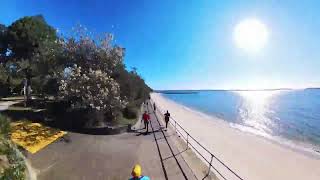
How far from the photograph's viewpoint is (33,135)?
16609 mm

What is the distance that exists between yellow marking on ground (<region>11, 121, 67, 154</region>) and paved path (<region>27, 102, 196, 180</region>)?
589 millimetres

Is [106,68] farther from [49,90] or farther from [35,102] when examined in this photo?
[35,102]

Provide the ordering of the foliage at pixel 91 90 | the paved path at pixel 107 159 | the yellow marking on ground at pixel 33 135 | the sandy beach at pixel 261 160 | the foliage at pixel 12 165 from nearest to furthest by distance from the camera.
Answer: the foliage at pixel 12 165, the paved path at pixel 107 159, the yellow marking on ground at pixel 33 135, the sandy beach at pixel 261 160, the foliage at pixel 91 90

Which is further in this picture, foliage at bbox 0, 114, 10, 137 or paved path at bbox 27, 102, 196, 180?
paved path at bbox 27, 102, 196, 180

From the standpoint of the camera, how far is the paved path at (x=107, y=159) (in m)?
11.8

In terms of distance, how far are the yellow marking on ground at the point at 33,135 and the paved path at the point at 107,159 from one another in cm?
59

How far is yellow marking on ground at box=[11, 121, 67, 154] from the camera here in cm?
1467

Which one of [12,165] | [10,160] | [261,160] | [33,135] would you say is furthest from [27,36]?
[12,165]

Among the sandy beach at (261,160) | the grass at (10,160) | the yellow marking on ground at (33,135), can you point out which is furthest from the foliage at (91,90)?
the grass at (10,160)

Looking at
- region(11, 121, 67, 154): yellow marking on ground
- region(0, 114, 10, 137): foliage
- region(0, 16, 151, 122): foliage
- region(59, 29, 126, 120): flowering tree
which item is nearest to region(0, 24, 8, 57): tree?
region(0, 16, 151, 122): foliage

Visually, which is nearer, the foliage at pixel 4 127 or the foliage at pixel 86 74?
the foliage at pixel 4 127

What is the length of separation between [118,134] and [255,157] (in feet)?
39.4

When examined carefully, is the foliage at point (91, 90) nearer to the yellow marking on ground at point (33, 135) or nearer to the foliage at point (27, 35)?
the yellow marking on ground at point (33, 135)

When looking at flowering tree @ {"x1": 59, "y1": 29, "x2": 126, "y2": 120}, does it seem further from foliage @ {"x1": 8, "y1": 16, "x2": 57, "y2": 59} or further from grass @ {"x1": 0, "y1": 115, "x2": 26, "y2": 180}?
foliage @ {"x1": 8, "y1": 16, "x2": 57, "y2": 59}
